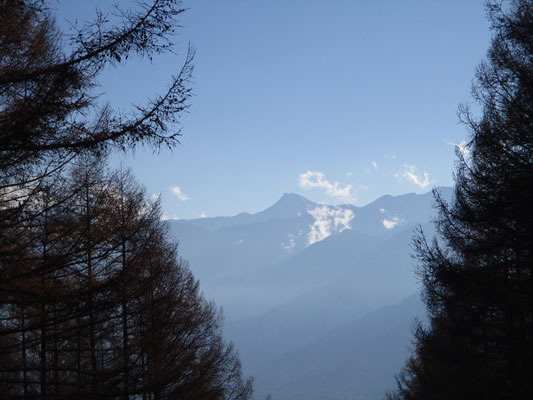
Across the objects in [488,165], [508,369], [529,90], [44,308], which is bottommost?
[508,369]

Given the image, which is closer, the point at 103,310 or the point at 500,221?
the point at 103,310

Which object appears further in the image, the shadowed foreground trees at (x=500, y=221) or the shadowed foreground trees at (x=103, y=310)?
the shadowed foreground trees at (x=500, y=221)

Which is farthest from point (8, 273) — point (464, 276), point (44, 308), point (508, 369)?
point (508, 369)

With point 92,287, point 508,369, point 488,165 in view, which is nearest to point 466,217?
point 488,165

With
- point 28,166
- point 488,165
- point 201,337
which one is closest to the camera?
point 28,166

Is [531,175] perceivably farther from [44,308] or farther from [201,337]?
[201,337]

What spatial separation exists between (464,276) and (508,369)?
338 centimetres

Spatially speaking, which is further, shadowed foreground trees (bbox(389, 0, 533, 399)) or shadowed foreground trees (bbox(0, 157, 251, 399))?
shadowed foreground trees (bbox(389, 0, 533, 399))

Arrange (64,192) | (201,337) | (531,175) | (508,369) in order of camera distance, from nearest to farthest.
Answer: (64,192) → (531,175) → (508,369) → (201,337)

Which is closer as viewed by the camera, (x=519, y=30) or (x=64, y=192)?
(x=64, y=192)

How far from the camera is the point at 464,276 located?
29.7ft

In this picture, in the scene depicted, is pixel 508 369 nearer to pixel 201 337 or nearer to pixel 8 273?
pixel 201 337

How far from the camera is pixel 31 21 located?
5.59 metres

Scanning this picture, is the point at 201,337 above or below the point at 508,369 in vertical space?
above
